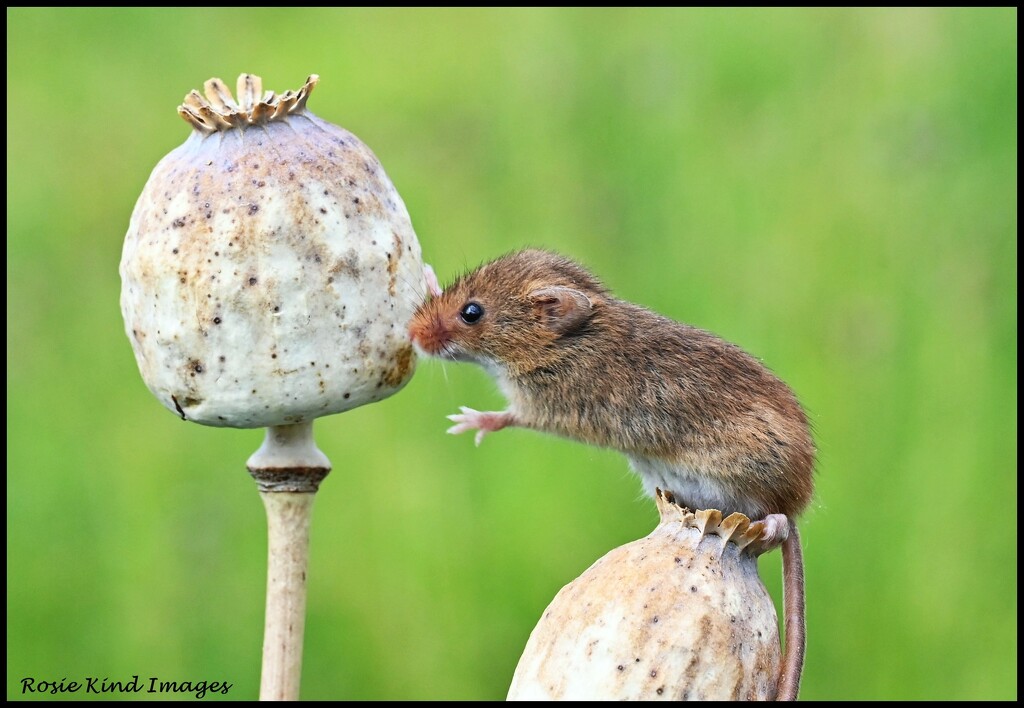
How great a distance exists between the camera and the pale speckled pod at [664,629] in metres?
2.05

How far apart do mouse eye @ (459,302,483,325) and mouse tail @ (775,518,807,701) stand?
2.91ft

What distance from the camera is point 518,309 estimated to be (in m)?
3.22

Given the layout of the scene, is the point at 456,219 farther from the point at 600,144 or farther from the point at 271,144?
the point at 271,144

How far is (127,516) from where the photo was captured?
4.94 m

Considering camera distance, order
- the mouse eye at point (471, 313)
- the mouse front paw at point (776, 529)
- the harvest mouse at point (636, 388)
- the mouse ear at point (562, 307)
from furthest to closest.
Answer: the mouse eye at point (471, 313) < the mouse ear at point (562, 307) < the harvest mouse at point (636, 388) < the mouse front paw at point (776, 529)

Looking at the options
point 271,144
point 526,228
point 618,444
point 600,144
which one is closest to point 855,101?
point 600,144

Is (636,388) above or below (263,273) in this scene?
below

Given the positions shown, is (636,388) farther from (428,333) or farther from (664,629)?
(664,629)

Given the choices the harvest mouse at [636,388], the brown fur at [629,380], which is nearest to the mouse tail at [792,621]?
the harvest mouse at [636,388]

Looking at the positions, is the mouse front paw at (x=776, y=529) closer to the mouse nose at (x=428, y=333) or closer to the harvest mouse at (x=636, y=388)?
the harvest mouse at (x=636, y=388)

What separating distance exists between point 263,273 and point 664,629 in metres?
0.81

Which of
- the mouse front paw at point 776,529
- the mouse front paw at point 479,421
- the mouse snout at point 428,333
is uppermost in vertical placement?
the mouse snout at point 428,333

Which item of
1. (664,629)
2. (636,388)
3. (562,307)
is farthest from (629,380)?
(664,629)

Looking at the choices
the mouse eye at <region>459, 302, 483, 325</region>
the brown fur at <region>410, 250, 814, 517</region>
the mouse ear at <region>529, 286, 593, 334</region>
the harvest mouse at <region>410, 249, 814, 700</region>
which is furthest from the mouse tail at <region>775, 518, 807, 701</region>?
the mouse eye at <region>459, 302, 483, 325</region>
